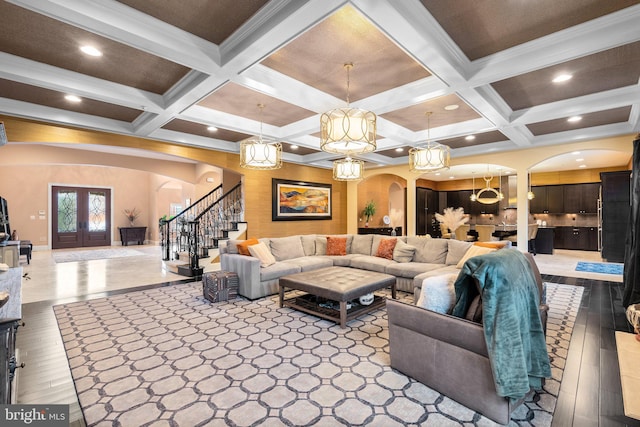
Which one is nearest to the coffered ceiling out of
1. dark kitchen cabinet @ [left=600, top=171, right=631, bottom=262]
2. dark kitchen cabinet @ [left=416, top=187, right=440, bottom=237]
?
dark kitchen cabinet @ [left=600, top=171, right=631, bottom=262]

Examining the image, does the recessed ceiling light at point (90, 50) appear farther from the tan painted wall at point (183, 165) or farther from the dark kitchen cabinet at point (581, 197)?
the dark kitchen cabinet at point (581, 197)

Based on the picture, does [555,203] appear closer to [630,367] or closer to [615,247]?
[615,247]

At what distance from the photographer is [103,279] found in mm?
6113

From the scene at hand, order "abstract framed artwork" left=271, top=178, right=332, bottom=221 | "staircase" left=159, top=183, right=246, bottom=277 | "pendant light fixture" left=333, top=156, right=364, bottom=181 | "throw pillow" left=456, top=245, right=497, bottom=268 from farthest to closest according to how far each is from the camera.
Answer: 1. "abstract framed artwork" left=271, top=178, right=332, bottom=221
2. "staircase" left=159, top=183, right=246, bottom=277
3. "pendant light fixture" left=333, top=156, right=364, bottom=181
4. "throw pillow" left=456, top=245, right=497, bottom=268

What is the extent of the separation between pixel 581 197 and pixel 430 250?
354 inches

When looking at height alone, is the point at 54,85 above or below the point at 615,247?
above

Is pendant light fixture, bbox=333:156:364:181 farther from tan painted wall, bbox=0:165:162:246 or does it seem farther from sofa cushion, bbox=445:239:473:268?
tan painted wall, bbox=0:165:162:246

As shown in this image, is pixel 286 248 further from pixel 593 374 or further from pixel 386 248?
pixel 593 374

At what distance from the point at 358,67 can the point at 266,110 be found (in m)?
1.94

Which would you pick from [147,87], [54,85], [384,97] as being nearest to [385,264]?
[384,97]

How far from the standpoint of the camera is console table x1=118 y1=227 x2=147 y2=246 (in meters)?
12.7

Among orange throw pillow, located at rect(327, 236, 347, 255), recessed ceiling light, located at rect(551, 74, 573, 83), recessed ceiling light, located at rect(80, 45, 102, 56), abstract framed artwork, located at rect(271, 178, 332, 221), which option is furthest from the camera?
abstract framed artwork, located at rect(271, 178, 332, 221)

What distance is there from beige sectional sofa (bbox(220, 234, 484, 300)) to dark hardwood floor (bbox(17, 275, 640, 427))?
1.66 m

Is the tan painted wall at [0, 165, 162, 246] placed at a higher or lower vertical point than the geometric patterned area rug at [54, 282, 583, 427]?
higher
